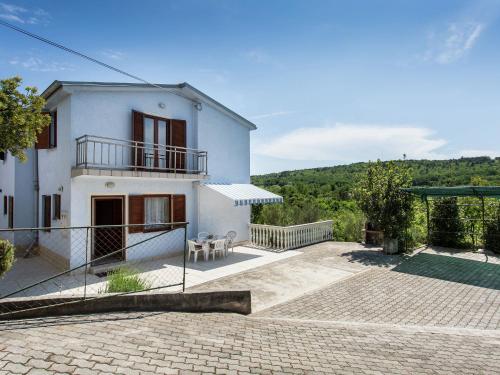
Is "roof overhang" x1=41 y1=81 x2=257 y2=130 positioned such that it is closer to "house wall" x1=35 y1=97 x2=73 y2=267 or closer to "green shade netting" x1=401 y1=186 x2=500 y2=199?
"house wall" x1=35 y1=97 x2=73 y2=267

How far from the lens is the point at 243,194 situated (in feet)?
61.3

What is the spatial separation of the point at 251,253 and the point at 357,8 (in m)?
13.9

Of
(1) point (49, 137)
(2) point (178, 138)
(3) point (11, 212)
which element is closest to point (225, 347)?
(2) point (178, 138)

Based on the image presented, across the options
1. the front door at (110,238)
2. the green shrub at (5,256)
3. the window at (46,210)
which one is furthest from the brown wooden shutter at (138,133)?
the green shrub at (5,256)

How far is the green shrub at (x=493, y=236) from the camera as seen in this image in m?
18.3

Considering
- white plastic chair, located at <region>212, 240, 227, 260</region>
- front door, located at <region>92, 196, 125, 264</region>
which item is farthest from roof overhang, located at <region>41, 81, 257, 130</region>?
white plastic chair, located at <region>212, 240, 227, 260</region>

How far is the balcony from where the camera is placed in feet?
46.0

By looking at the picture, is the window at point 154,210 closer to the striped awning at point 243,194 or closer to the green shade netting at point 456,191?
the striped awning at point 243,194

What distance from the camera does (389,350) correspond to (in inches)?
274

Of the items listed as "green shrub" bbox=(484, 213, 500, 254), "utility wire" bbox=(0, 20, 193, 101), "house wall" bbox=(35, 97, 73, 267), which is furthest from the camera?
"green shrub" bbox=(484, 213, 500, 254)

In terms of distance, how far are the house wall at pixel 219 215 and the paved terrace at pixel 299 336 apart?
7.03 meters

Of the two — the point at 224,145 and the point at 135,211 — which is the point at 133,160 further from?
the point at 224,145

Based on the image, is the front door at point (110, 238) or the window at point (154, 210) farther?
the window at point (154, 210)

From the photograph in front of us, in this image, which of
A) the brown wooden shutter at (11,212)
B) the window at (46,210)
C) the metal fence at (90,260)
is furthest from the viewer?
the brown wooden shutter at (11,212)
